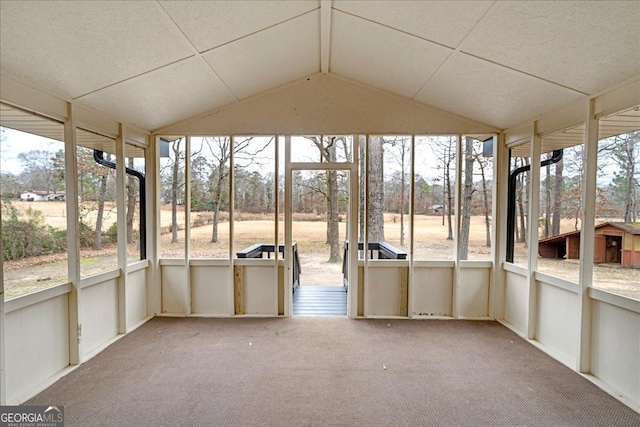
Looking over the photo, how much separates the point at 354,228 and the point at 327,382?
202 centimetres

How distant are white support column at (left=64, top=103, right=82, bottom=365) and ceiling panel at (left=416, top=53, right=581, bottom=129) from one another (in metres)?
3.57

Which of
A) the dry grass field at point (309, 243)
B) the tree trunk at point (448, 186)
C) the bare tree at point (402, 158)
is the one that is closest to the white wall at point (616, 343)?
the dry grass field at point (309, 243)

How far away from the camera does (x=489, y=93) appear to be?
130 inches

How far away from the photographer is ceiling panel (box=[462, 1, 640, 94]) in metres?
1.97

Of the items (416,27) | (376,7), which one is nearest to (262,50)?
(376,7)

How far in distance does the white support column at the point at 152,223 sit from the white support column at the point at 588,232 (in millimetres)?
4727

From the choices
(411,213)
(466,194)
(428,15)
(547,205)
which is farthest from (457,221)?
(428,15)

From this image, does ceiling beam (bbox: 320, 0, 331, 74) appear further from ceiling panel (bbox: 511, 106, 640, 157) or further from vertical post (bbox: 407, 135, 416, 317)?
ceiling panel (bbox: 511, 106, 640, 157)

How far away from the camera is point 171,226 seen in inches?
169

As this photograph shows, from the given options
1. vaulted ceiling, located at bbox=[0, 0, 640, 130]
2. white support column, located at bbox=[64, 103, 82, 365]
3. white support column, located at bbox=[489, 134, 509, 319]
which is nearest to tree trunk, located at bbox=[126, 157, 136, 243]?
vaulted ceiling, located at bbox=[0, 0, 640, 130]

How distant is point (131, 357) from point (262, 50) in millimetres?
3235

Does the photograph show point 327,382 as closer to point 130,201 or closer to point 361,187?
point 361,187

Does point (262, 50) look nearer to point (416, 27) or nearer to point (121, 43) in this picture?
point (121, 43)

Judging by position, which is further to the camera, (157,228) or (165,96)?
(157,228)
